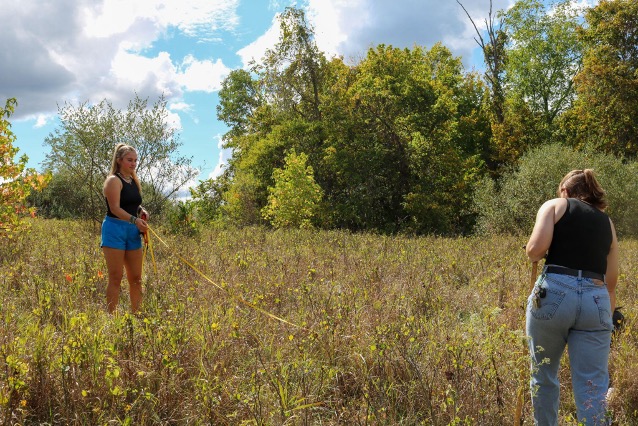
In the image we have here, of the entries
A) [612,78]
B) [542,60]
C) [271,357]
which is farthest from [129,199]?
[542,60]

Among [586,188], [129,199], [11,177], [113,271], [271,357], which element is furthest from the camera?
[11,177]

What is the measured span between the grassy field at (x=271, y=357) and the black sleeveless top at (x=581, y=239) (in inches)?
26.0

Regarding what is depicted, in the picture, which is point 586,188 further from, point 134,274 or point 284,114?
point 284,114

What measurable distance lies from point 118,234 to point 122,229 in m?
0.06

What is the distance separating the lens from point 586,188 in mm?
3539

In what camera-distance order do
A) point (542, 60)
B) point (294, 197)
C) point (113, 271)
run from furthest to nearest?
point (542, 60) → point (294, 197) → point (113, 271)

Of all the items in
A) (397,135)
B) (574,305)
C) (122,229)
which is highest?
(397,135)

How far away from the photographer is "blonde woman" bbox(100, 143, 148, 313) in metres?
5.29

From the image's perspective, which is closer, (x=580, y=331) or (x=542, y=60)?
(x=580, y=331)

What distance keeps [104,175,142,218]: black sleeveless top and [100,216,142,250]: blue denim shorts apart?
11 centimetres

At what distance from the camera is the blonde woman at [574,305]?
3277mm

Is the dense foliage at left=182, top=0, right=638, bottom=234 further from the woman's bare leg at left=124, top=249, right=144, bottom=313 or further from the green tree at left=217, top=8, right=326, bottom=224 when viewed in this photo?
the woman's bare leg at left=124, top=249, right=144, bottom=313

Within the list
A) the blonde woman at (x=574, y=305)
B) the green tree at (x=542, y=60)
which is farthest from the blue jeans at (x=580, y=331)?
the green tree at (x=542, y=60)

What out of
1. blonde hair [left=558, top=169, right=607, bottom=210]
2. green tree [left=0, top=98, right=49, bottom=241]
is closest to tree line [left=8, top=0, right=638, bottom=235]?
green tree [left=0, top=98, right=49, bottom=241]
